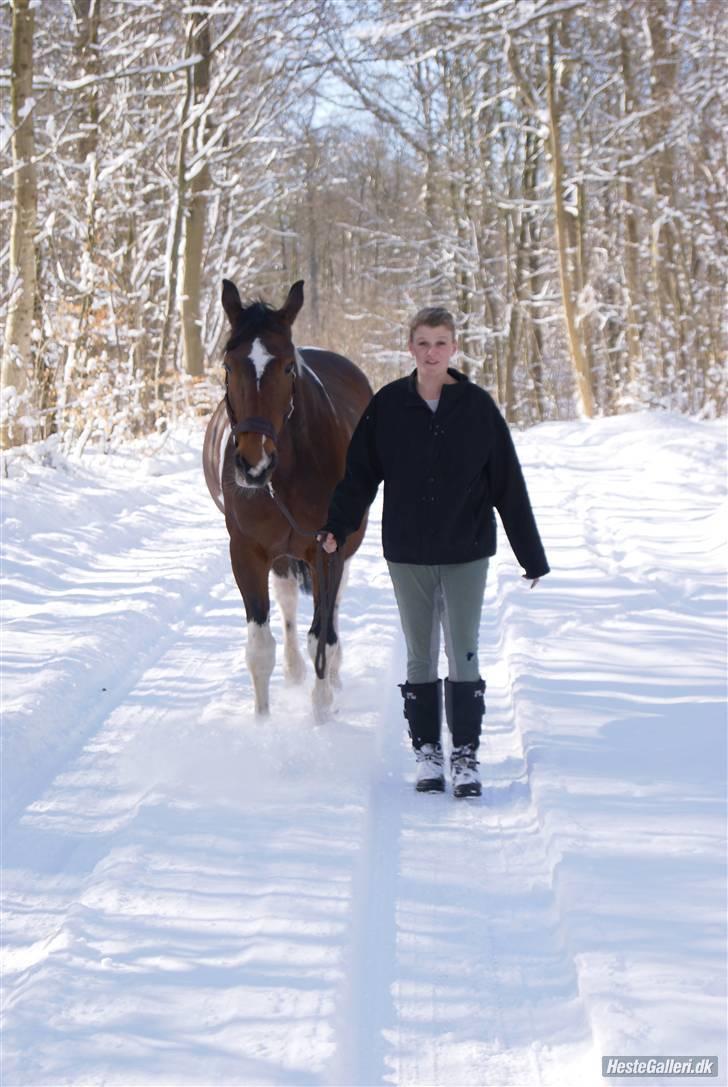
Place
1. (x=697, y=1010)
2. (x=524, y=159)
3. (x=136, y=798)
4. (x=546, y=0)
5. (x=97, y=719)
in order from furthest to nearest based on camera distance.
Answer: (x=524, y=159), (x=546, y=0), (x=97, y=719), (x=136, y=798), (x=697, y=1010)

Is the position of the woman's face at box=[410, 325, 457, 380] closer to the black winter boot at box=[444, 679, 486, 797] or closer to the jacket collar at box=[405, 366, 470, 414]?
the jacket collar at box=[405, 366, 470, 414]

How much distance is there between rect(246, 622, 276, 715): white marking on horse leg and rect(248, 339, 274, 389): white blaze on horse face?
1401 mm

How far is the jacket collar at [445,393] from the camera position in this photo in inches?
159

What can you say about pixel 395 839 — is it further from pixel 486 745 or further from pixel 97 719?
pixel 97 719

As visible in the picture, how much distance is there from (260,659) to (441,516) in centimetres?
152

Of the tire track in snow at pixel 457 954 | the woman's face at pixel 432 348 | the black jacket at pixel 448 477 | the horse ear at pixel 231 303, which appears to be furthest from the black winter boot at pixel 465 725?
the horse ear at pixel 231 303

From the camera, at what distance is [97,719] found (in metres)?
5.06

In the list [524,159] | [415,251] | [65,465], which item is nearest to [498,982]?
[65,465]

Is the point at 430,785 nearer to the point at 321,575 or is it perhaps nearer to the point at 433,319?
the point at 321,575

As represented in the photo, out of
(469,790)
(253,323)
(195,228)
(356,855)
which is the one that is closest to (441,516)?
(469,790)

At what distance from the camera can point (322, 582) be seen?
5129 millimetres

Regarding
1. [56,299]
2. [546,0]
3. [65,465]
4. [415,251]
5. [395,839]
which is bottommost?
[395,839]

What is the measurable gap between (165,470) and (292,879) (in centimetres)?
1101

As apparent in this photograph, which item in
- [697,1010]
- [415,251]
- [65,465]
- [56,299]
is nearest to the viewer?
[697,1010]
